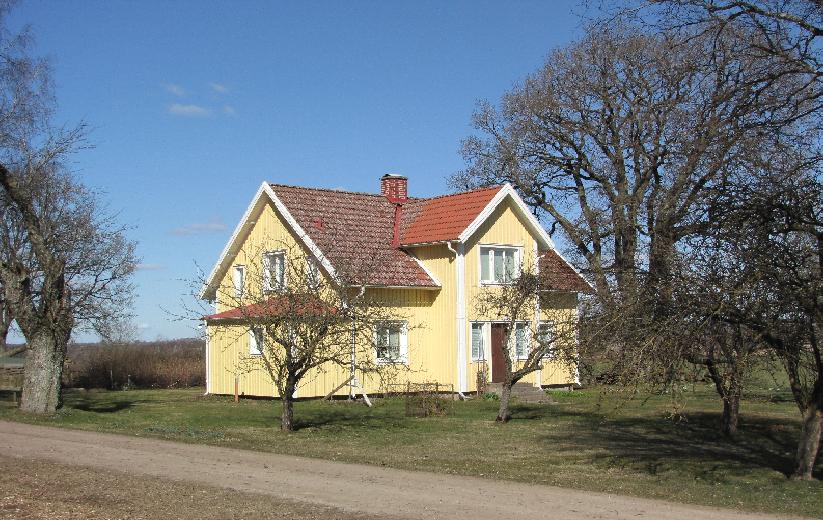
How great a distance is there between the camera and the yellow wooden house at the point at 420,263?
30156mm

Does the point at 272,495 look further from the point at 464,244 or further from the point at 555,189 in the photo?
the point at 555,189

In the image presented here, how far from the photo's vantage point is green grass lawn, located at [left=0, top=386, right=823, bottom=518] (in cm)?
1452

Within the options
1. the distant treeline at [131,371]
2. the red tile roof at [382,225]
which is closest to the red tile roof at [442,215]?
the red tile roof at [382,225]

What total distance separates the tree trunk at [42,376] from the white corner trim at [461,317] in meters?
12.2

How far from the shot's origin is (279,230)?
102 ft

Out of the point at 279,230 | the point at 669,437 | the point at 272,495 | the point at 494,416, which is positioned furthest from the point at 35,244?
the point at 669,437

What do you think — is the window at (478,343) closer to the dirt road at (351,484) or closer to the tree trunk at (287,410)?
the tree trunk at (287,410)

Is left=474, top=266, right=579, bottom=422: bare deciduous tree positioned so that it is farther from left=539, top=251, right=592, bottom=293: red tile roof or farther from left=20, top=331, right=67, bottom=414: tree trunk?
left=20, top=331, right=67, bottom=414: tree trunk

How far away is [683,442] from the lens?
2011 centimetres

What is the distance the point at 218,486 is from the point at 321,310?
7480 millimetres

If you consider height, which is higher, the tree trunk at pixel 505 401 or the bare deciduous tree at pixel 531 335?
the bare deciduous tree at pixel 531 335

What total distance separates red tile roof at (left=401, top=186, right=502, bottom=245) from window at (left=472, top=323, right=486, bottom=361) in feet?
10.7

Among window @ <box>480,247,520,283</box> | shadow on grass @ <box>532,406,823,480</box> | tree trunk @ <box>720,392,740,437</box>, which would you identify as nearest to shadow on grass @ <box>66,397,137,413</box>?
shadow on grass @ <box>532,406,823,480</box>

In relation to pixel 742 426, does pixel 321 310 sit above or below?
above
